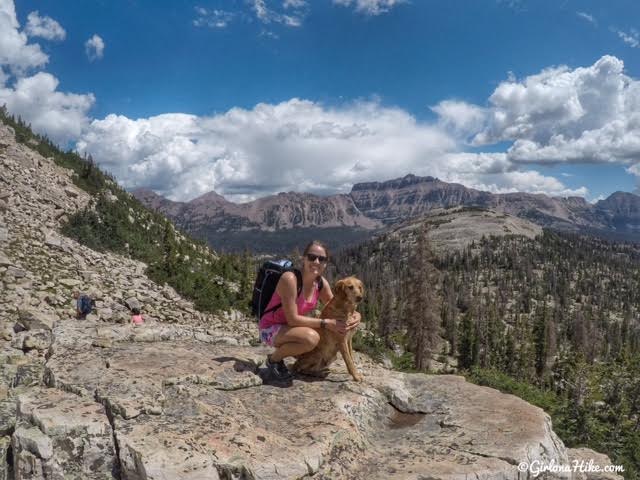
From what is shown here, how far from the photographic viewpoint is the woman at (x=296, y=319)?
7.00m

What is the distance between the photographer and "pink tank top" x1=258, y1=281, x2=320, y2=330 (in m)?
7.42

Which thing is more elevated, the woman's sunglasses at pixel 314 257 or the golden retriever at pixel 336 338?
the woman's sunglasses at pixel 314 257

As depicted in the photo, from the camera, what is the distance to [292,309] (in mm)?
6988

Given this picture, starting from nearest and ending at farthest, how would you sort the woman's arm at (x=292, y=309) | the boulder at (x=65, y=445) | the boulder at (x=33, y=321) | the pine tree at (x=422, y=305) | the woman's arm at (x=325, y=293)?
1. the boulder at (x=65, y=445)
2. the woman's arm at (x=292, y=309)
3. the woman's arm at (x=325, y=293)
4. the boulder at (x=33, y=321)
5. the pine tree at (x=422, y=305)

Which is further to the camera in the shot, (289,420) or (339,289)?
(339,289)

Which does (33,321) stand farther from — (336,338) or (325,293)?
(336,338)

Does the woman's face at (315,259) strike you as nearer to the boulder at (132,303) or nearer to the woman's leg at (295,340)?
the woman's leg at (295,340)

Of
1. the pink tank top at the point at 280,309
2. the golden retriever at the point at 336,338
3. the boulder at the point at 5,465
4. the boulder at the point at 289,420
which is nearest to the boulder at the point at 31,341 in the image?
the boulder at the point at 289,420

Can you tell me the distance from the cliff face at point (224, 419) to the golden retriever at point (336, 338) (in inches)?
13.5

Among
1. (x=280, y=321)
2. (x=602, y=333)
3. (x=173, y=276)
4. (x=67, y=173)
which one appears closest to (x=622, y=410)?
(x=173, y=276)

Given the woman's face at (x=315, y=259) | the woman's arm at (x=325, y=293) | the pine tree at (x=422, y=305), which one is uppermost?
the woman's face at (x=315, y=259)

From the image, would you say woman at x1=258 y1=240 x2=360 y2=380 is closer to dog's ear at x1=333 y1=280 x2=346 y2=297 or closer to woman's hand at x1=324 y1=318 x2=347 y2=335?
woman's hand at x1=324 y1=318 x2=347 y2=335

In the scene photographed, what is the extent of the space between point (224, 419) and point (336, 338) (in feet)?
7.95

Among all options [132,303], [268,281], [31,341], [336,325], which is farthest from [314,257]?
[132,303]
